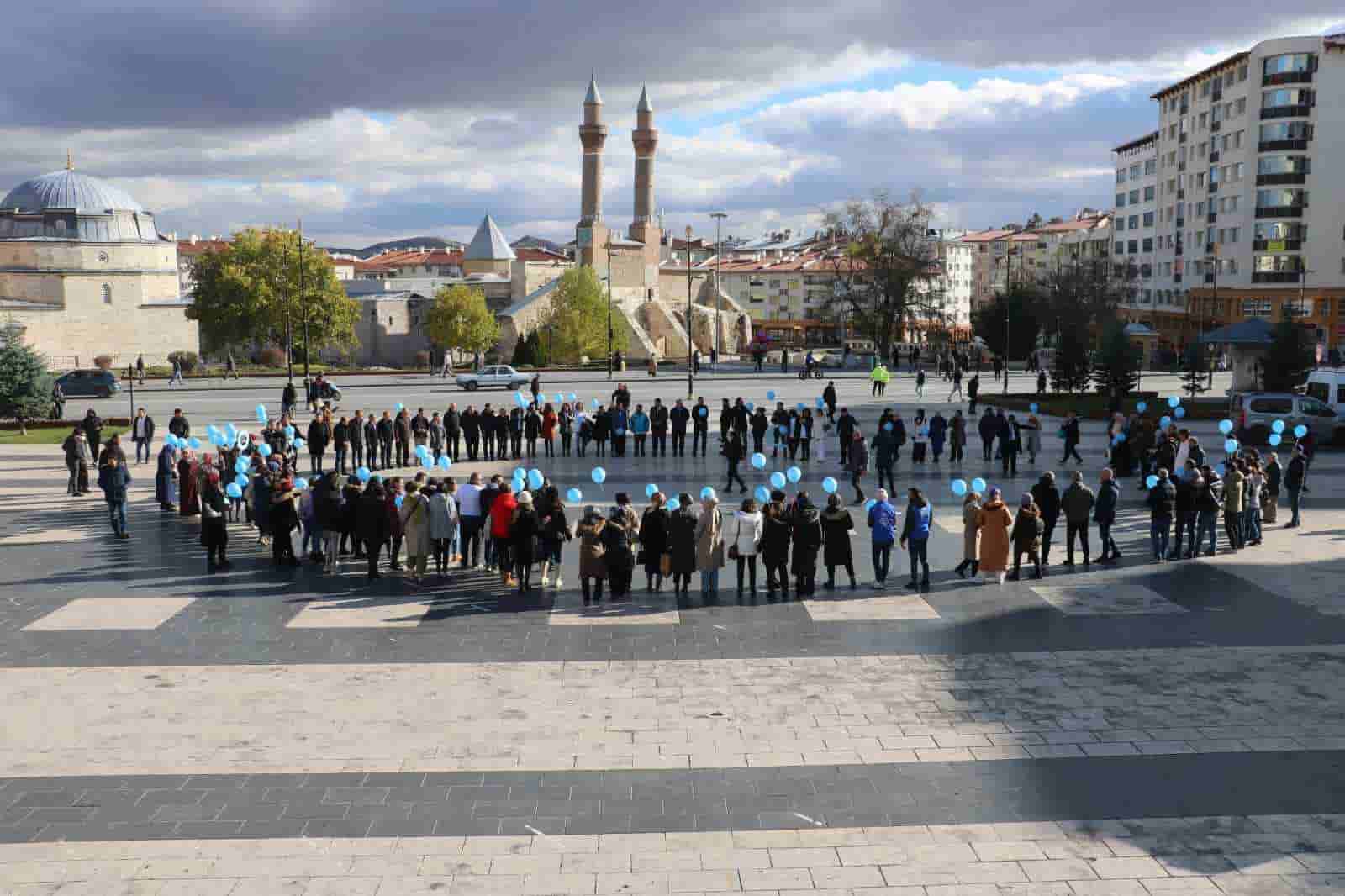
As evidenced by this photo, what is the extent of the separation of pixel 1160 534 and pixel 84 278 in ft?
238

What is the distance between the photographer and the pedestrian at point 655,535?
14141mm

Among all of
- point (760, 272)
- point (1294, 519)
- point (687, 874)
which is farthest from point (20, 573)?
point (760, 272)

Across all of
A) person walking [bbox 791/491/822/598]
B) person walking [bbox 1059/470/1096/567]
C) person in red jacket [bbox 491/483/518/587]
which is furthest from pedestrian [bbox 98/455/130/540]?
person walking [bbox 1059/470/1096/567]

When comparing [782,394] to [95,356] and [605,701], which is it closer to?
[605,701]

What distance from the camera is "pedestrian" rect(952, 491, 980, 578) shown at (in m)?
14.9

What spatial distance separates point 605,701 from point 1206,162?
7455 cm

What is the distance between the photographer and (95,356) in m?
72.2

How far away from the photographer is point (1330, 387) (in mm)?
28391

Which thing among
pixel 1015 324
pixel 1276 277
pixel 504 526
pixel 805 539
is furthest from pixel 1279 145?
pixel 504 526

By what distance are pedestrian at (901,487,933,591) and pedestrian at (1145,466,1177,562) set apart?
A: 3.54 m

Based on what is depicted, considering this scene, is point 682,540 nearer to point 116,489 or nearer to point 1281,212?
point 116,489

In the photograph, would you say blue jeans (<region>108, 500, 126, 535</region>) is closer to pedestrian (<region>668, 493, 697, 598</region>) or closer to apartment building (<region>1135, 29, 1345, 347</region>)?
pedestrian (<region>668, 493, 697, 598</region>)

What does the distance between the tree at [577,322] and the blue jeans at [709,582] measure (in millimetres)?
57828

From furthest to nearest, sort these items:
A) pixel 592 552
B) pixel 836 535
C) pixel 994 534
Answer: pixel 994 534
pixel 836 535
pixel 592 552
